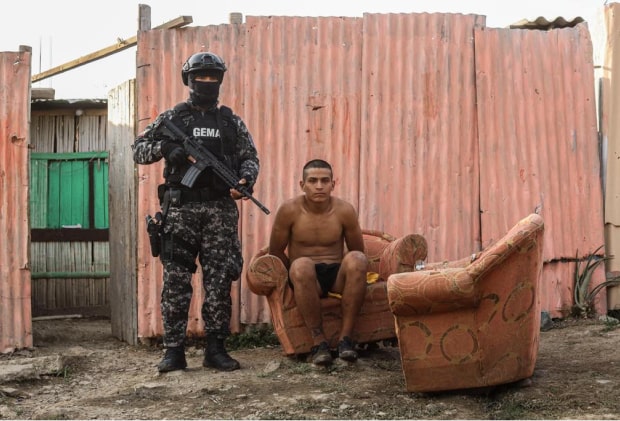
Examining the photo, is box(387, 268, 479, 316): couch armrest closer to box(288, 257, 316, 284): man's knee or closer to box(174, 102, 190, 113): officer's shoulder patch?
box(288, 257, 316, 284): man's knee

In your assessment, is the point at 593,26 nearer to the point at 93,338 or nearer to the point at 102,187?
the point at 93,338

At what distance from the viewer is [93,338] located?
8898mm

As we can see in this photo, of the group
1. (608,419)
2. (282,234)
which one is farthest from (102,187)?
(608,419)

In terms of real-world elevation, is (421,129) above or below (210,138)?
above

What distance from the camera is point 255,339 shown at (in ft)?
25.0

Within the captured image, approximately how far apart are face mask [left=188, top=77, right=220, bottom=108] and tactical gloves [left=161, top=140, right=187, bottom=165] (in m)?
0.36

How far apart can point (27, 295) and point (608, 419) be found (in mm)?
4827

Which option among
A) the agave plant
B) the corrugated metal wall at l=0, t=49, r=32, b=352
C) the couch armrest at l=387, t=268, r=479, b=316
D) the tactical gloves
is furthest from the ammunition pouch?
the agave plant

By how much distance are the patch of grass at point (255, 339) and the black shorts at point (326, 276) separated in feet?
4.06

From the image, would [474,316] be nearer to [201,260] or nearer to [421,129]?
[201,260]

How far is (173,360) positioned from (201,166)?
4.31ft

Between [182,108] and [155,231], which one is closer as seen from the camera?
[155,231]

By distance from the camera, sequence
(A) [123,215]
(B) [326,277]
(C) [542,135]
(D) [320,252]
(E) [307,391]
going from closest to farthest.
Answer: (E) [307,391] → (B) [326,277] → (D) [320,252] → (C) [542,135] → (A) [123,215]

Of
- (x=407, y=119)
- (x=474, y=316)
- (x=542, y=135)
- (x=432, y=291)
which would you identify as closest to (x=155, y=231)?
(x=432, y=291)
